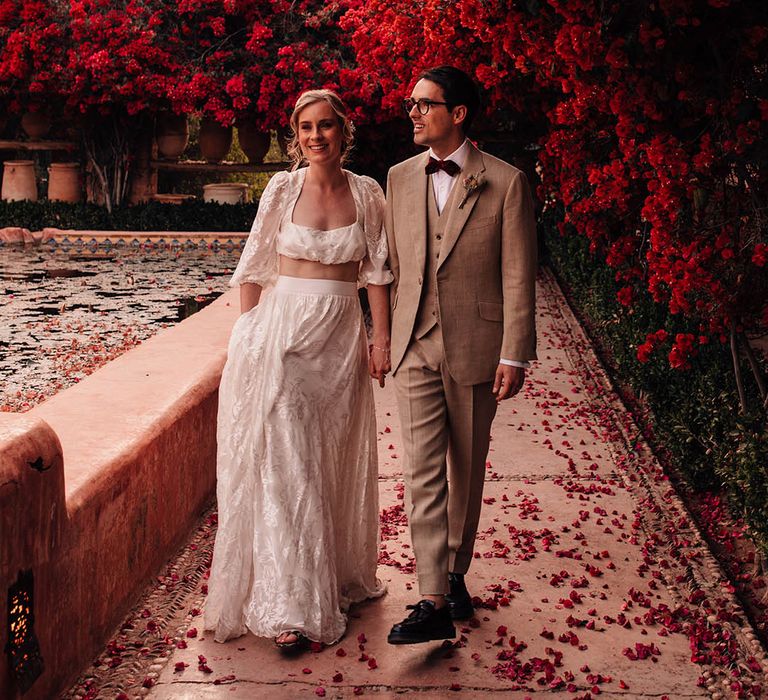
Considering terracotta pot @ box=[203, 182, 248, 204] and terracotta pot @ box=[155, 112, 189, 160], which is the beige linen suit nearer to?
terracotta pot @ box=[203, 182, 248, 204]

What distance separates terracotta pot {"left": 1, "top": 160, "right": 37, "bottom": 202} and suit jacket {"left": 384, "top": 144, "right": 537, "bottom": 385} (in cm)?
1318

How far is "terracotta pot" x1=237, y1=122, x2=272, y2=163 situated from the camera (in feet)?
50.6

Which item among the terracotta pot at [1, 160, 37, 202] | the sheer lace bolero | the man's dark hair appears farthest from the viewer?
the terracotta pot at [1, 160, 37, 202]

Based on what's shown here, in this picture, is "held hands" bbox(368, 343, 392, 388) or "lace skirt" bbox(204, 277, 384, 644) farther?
"held hands" bbox(368, 343, 392, 388)

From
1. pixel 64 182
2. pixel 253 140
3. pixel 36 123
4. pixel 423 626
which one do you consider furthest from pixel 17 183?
pixel 423 626

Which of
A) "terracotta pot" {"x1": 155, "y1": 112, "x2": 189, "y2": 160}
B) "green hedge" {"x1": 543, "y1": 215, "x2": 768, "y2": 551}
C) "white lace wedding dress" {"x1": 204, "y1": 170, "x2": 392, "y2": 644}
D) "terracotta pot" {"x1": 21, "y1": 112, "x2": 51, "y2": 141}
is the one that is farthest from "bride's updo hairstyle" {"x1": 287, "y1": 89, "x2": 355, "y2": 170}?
"terracotta pot" {"x1": 21, "y1": 112, "x2": 51, "y2": 141}

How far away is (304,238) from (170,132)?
12913mm

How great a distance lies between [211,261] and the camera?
12414 mm

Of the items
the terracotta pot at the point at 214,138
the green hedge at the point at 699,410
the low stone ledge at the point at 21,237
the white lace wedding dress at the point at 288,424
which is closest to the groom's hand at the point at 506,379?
the white lace wedding dress at the point at 288,424

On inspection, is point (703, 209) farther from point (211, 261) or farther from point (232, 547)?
point (211, 261)

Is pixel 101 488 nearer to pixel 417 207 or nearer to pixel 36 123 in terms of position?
pixel 417 207

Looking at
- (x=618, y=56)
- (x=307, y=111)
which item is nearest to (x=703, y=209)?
(x=618, y=56)

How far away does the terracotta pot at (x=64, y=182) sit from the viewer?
15.5m

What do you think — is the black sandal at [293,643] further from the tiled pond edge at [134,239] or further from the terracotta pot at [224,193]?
the terracotta pot at [224,193]
